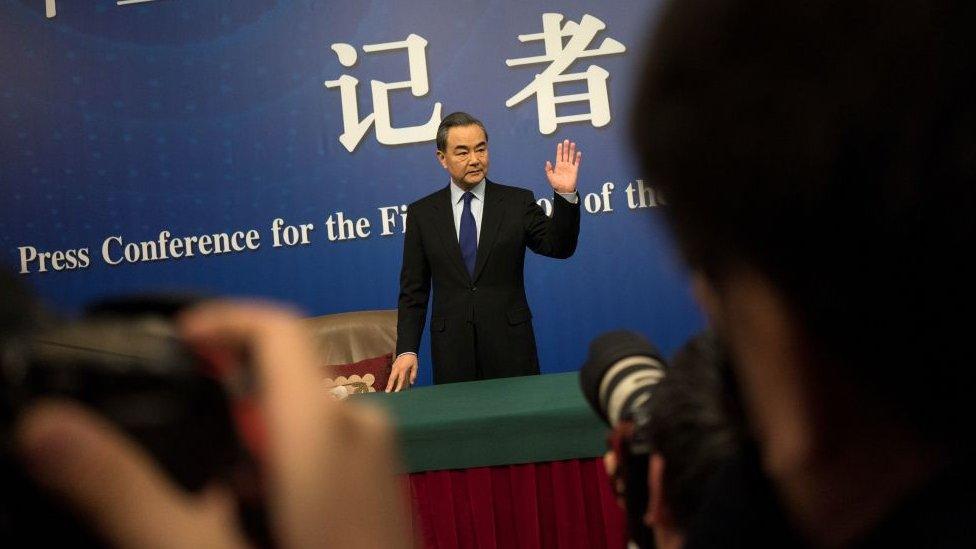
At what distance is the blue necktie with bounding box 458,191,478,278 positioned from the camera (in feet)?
9.53

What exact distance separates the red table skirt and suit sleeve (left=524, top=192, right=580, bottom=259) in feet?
4.29

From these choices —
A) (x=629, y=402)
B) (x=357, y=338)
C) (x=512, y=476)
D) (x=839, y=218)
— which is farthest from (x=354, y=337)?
(x=839, y=218)

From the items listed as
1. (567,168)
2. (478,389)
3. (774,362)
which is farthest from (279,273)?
(774,362)

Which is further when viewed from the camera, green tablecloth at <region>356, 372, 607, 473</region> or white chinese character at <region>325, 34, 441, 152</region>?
white chinese character at <region>325, 34, 441, 152</region>

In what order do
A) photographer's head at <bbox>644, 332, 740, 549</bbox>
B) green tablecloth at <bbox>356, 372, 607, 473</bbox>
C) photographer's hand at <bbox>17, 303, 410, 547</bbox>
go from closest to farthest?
photographer's hand at <bbox>17, 303, 410, 547</bbox>, photographer's head at <bbox>644, 332, 740, 549</bbox>, green tablecloth at <bbox>356, 372, 607, 473</bbox>

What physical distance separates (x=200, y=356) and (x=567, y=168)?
290 cm

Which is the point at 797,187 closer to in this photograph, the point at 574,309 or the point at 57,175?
the point at 574,309

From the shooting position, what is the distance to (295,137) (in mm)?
3746

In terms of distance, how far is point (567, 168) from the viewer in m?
3.02

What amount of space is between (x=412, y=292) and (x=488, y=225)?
35 centimetres

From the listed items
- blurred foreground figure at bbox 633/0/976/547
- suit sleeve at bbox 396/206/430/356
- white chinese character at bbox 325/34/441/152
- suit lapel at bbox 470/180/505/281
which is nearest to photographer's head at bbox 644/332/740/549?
blurred foreground figure at bbox 633/0/976/547

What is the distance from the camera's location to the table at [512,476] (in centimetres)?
149

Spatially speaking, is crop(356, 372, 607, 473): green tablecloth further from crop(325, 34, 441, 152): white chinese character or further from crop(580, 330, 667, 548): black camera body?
crop(325, 34, 441, 152): white chinese character

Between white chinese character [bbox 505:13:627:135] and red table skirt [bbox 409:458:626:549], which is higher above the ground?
white chinese character [bbox 505:13:627:135]
